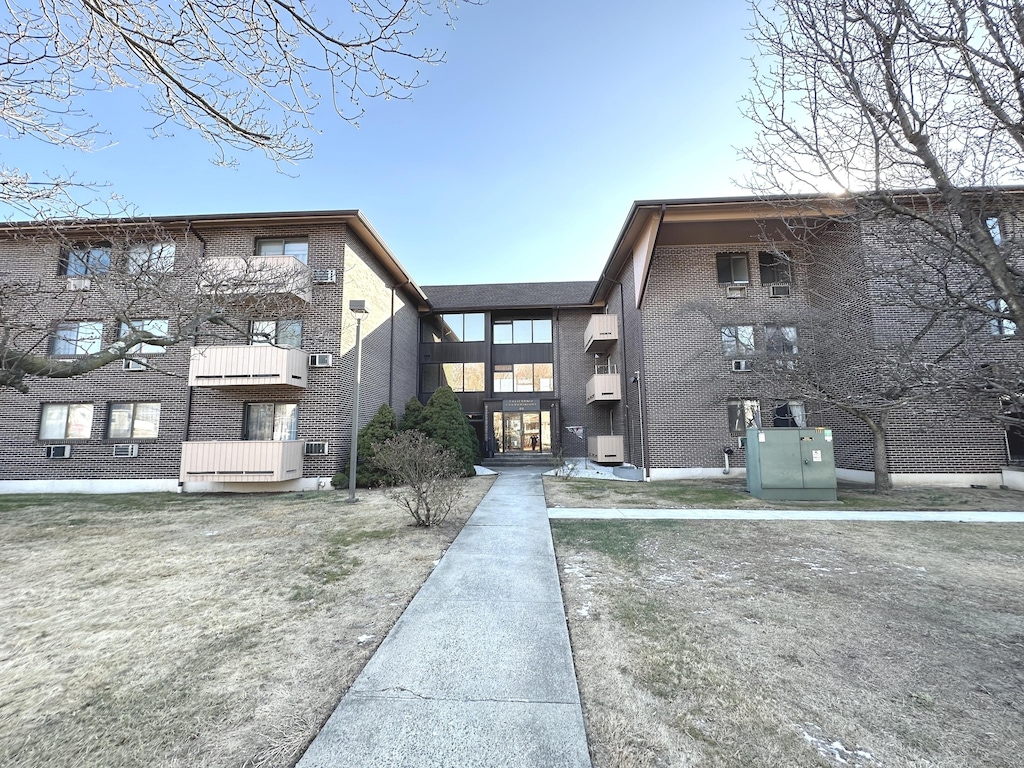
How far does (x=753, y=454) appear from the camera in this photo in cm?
1027

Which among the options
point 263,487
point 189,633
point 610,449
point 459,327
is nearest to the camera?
point 189,633

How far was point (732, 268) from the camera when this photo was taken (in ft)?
48.5

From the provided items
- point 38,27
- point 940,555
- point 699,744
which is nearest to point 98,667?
point 699,744

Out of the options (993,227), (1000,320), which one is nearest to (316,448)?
(1000,320)

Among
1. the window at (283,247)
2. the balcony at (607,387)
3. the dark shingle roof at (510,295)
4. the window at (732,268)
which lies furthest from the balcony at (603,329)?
the window at (283,247)

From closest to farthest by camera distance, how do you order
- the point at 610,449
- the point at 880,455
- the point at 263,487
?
the point at 880,455 < the point at 263,487 < the point at 610,449

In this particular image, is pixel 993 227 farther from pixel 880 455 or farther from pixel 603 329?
pixel 603 329

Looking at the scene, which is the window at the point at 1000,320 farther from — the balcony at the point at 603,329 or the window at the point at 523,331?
the window at the point at 523,331

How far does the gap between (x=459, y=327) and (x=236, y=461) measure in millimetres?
12992

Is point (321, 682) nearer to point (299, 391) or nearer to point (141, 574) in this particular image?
point (141, 574)

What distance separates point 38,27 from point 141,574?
5233 mm

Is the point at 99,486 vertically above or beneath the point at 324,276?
beneath

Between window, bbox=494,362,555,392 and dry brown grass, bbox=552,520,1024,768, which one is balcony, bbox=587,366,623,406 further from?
dry brown grass, bbox=552,520,1024,768

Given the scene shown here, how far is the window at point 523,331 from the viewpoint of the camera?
2230 centimetres
